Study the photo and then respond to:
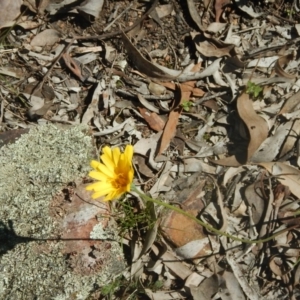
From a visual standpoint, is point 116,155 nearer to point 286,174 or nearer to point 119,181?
point 119,181

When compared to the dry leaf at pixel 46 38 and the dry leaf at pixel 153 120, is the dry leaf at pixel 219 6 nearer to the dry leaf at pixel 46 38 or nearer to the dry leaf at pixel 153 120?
the dry leaf at pixel 153 120

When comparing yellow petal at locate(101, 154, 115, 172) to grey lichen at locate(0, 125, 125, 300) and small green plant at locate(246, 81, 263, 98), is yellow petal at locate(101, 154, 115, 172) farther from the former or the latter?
small green plant at locate(246, 81, 263, 98)

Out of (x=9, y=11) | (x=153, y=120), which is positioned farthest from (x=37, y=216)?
(x=9, y=11)

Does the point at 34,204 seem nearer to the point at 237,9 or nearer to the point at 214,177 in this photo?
the point at 214,177

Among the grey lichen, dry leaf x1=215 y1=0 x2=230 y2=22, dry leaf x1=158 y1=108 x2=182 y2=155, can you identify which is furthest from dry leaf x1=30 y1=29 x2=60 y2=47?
dry leaf x1=215 y1=0 x2=230 y2=22

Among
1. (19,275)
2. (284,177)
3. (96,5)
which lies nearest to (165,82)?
(96,5)
